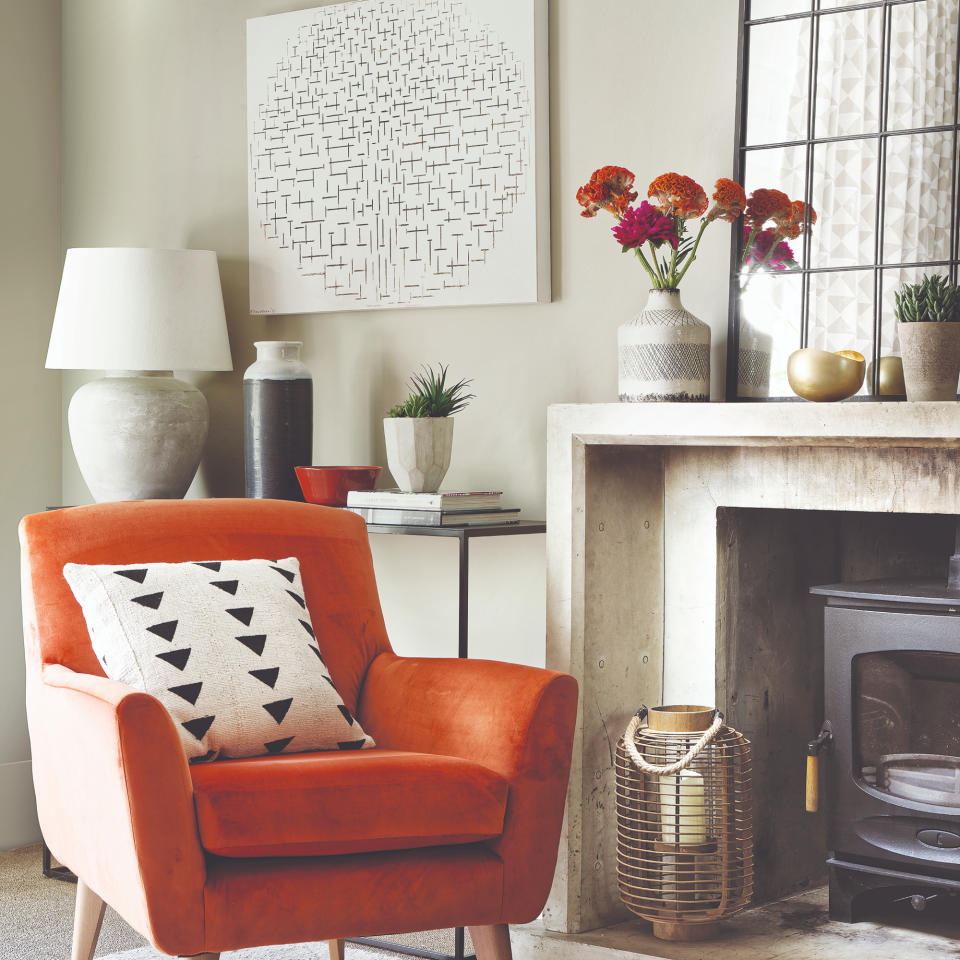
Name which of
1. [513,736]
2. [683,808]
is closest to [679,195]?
[513,736]

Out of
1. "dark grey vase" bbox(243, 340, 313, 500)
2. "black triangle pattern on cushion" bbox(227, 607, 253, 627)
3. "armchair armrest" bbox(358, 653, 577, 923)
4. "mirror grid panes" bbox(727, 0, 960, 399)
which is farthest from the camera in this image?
"dark grey vase" bbox(243, 340, 313, 500)

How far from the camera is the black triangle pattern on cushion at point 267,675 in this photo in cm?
223

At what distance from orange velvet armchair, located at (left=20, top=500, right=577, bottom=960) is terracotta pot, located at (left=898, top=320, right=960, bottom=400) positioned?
0.76 m

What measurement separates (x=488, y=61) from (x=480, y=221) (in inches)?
13.3

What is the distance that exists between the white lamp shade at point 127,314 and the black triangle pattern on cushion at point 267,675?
1.08 meters

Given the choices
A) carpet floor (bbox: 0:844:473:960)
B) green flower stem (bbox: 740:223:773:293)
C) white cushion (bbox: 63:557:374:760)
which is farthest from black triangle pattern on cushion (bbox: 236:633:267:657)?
green flower stem (bbox: 740:223:773:293)

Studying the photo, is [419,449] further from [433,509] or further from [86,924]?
[86,924]

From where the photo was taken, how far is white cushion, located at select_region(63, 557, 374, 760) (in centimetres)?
217

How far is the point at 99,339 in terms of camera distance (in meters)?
3.09

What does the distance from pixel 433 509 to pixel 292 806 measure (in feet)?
2.91

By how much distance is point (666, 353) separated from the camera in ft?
8.11

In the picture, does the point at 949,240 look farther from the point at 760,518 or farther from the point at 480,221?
the point at 480,221

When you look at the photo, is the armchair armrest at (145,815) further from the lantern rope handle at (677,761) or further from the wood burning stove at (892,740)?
the wood burning stove at (892,740)

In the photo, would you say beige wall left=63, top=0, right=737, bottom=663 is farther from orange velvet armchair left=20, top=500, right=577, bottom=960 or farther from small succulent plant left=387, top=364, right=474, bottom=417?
orange velvet armchair left=20, top=500, right=577, bottom=960
